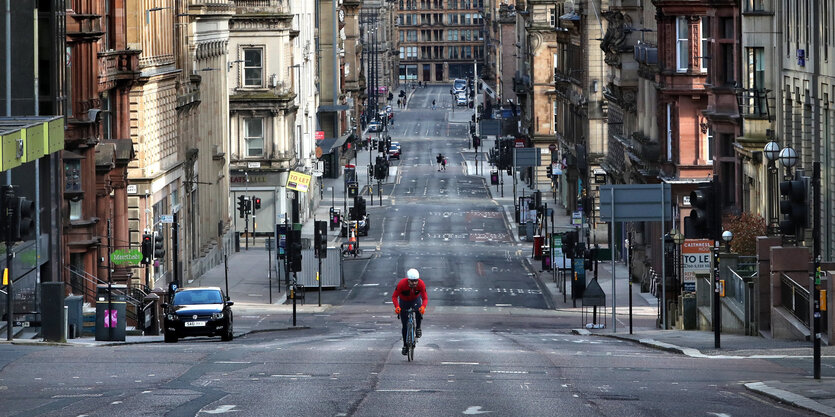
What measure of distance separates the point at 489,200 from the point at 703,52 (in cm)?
6144

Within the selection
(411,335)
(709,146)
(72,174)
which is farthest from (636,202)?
(411,335)

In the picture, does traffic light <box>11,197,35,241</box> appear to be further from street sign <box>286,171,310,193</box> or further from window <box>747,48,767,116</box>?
street sign <box>286,171,310,193</box>

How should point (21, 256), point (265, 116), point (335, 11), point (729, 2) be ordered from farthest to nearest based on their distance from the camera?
point (335, 11) < point (265, 116) < point (729, 2) < point (21, 256)

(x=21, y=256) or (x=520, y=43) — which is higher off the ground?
(x=520, y=43)

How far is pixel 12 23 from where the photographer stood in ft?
150

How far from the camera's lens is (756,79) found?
51.1m

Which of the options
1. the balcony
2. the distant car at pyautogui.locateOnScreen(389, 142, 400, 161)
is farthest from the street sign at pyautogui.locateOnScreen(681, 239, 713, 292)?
the distant car at pyautogui.locateOnScreen(389, 142, 400, 161)

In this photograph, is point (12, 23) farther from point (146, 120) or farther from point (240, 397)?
point (240, 397)

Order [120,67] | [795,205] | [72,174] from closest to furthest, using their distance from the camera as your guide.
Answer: [795,205] < [72,174] < [120,67]

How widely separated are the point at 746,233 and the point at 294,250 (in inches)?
752

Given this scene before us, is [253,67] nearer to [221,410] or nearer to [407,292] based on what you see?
[407,292]

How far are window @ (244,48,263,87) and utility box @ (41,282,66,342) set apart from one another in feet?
207

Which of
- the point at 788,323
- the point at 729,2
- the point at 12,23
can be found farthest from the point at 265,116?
the point at 788,323

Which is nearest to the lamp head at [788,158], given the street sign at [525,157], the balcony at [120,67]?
the balcony at [120,67]
